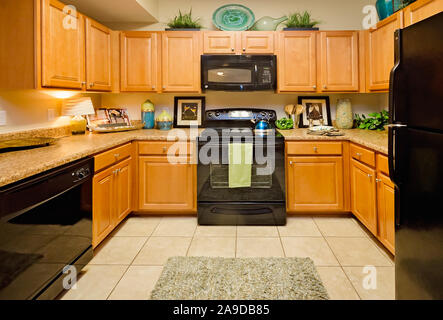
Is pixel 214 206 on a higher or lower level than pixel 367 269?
higher

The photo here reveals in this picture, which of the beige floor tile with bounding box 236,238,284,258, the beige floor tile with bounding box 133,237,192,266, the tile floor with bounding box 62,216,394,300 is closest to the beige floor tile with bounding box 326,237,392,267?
the tile floor with bounding box 62,216,394,300

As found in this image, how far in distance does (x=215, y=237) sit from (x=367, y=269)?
121cm

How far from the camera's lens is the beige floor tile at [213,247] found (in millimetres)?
2230

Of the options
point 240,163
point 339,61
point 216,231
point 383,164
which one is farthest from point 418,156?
point 339,61

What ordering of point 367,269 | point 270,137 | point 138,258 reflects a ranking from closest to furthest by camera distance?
point 367,269 → point 138,258 → point 270,137

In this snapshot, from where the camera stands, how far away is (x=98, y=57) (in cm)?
283

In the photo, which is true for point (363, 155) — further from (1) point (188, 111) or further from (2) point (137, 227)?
(2) point (137, 227)

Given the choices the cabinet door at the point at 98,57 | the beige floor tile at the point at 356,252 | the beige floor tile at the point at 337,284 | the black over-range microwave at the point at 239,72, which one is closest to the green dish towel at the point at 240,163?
the black over-range microwave at the point at 239,72

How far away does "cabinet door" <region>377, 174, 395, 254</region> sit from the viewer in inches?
79.5

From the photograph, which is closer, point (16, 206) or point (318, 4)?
point (16, 206)

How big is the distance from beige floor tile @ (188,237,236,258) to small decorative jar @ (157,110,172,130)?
1.39m

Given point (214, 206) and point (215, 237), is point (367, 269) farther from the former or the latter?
point (214, 206)

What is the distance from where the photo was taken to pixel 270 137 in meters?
2.73
